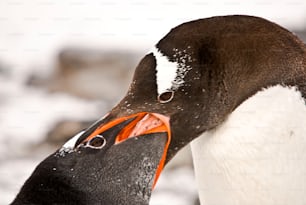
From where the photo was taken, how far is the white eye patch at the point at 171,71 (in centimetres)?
135

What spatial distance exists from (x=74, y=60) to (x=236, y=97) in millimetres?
1107

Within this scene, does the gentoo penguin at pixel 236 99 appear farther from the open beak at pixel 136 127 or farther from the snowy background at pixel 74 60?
the snowy background at pixel 74 60

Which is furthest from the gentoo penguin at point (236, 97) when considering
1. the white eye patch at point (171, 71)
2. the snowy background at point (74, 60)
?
the snowy background at point (74, 60)

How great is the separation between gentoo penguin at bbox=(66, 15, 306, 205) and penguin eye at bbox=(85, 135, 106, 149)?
10 centimetres

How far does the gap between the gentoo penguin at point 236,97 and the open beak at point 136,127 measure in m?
0.01

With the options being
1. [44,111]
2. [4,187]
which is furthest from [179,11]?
[4,187]

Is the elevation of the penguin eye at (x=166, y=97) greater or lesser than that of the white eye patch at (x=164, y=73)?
lesser

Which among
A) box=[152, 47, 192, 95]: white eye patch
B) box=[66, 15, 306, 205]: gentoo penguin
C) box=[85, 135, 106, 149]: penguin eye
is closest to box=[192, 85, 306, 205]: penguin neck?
box=[66, 15, 306, 205]: gentoo penguin

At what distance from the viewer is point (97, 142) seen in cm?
123

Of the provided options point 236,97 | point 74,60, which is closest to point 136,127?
point 236,97

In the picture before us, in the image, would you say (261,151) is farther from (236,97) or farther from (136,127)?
(136,127)

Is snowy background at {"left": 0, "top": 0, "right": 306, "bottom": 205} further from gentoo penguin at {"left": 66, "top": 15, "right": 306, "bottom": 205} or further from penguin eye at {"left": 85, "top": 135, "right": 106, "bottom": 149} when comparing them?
penguin eye at {"left": 85, "top": 135, "right": 106, "bottom": 149}

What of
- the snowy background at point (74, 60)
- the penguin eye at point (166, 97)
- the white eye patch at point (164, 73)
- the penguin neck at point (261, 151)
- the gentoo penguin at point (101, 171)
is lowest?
the snowy background at point (74, 60)

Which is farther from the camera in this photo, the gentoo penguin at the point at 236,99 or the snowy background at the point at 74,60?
the snowy background at the point at 74,60
